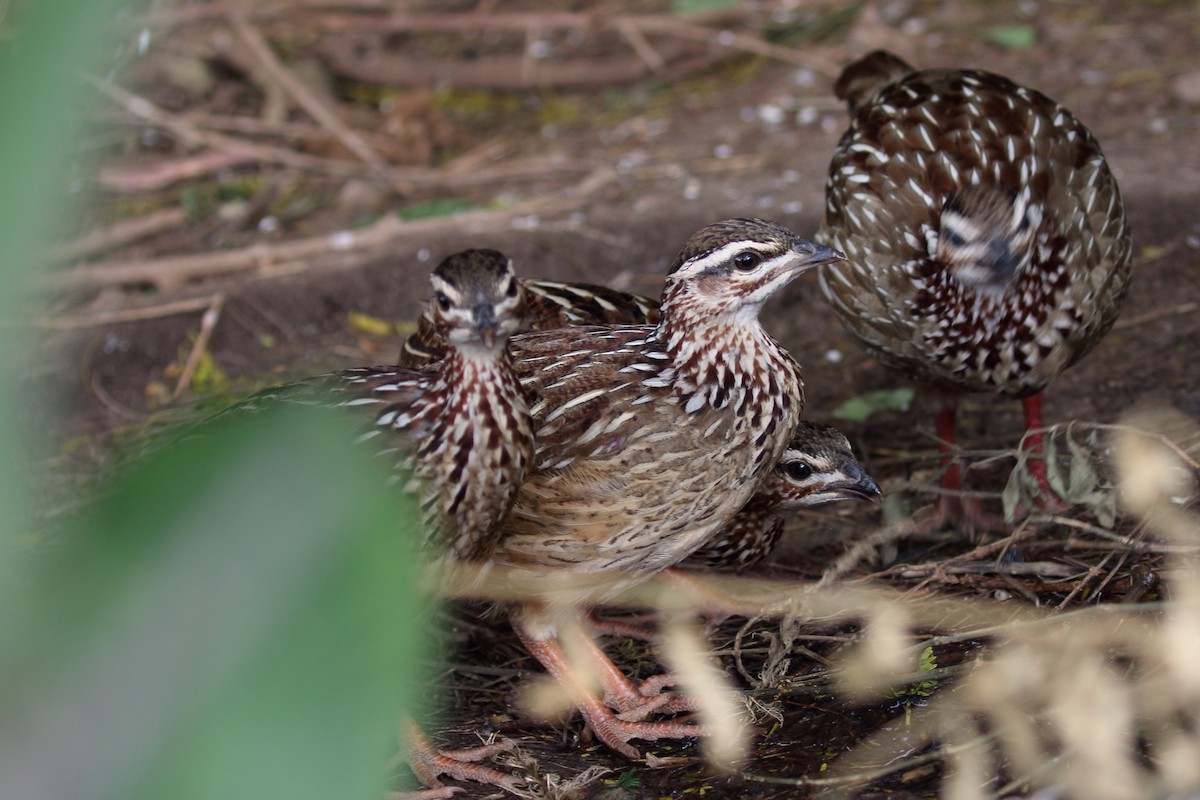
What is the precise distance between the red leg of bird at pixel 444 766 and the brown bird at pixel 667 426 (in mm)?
387

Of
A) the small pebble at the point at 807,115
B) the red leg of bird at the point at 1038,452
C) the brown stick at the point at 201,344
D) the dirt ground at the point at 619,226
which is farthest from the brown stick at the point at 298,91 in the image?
the red leg of bird at the point at 1038,452

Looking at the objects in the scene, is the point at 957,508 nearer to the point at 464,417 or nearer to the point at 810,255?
the point at 810,255

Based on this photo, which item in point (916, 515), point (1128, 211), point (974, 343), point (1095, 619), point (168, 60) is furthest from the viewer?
point (168, 60)

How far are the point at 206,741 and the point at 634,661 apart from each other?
11.8ft

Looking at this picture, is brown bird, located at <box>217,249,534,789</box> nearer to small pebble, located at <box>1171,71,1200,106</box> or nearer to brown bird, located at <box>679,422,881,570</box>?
brown bird, located at <box>679,422,881,570</box>

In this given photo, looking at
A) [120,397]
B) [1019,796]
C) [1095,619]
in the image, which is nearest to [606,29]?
[120,397]

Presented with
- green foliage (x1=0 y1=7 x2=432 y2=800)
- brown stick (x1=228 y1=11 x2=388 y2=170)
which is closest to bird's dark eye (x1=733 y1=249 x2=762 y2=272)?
green foliage (x1=0 y1=7 x2=432 y2=800)

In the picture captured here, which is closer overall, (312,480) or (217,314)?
(312,480)

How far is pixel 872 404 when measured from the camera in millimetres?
5484

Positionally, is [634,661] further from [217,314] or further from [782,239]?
[217,314]

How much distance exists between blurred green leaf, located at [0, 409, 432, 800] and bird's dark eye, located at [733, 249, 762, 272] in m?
2.83

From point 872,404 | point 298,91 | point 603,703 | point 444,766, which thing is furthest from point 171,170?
point 444,766

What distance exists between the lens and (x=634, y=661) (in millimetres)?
4309

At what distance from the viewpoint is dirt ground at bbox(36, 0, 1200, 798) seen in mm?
4379
